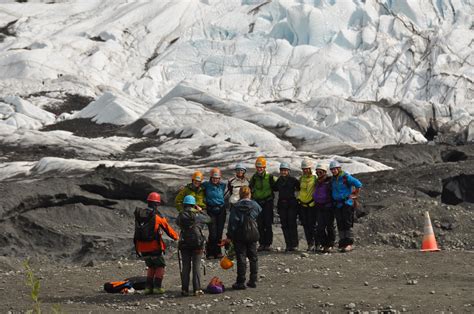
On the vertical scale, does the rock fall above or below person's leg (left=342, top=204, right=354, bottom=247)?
below

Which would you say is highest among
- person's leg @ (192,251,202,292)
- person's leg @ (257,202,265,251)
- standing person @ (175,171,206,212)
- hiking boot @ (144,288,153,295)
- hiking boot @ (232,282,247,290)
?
standing person @ (175,171,206,212)

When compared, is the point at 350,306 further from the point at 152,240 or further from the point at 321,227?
the point at 321,227

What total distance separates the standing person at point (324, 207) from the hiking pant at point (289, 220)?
458 millimetres

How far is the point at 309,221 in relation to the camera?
1379cm

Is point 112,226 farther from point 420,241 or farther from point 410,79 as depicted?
point 410,79

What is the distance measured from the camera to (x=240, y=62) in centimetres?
7200

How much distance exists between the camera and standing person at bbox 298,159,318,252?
44.8ft

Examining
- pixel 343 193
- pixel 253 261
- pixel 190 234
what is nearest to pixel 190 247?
pixel 190 234

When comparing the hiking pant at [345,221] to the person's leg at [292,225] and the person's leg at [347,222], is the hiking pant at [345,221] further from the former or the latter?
the person's leg at [292,225]

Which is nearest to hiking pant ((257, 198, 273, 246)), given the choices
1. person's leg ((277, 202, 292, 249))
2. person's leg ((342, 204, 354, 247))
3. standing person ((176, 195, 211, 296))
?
person's leg ((277, 202, 292, 249))

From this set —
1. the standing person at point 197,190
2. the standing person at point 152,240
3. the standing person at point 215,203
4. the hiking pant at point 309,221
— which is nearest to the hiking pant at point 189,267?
the standing person at point 152,240

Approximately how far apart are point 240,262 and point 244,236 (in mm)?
333

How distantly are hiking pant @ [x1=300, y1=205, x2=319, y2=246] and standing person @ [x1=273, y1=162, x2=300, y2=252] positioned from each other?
0.16 metres

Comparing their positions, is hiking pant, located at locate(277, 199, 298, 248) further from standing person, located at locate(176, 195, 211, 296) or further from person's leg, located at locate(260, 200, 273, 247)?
standing person, located at locate(176, 195, 211, 296)
